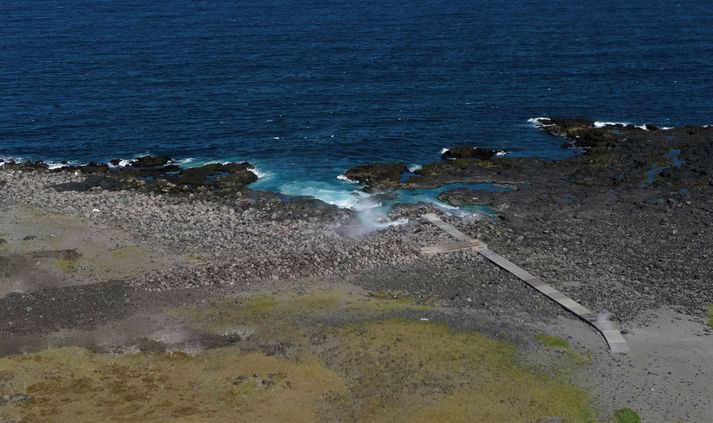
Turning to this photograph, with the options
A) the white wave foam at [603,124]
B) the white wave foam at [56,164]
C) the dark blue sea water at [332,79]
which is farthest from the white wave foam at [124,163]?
the white wave foam at [603,124]

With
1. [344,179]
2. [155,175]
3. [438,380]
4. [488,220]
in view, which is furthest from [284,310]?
[155,175]

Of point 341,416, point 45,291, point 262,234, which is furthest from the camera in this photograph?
point 262,234

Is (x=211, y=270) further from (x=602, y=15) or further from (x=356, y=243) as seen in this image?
(x=602, y=15)

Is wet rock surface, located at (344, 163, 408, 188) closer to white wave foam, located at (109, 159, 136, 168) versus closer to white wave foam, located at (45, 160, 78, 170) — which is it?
white wave foam, located at (109, 159, 136, 168)

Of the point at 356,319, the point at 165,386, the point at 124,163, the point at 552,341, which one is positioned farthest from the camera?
the point at 124,163

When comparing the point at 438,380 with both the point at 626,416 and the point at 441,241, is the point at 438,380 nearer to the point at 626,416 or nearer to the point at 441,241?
the point at 626,416

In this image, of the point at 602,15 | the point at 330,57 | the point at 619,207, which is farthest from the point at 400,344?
the point at 602,15

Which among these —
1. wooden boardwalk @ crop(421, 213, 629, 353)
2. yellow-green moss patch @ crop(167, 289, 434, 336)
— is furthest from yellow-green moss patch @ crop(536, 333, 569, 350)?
yellow-green moss patch @ crop(167, 289, 434, 336)
